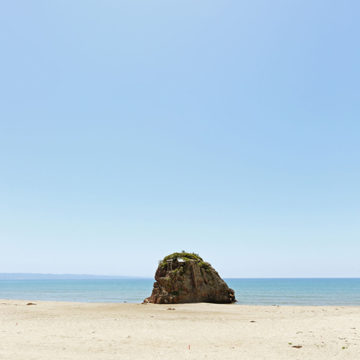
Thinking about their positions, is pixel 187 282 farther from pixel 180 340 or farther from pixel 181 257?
pixel 180 340

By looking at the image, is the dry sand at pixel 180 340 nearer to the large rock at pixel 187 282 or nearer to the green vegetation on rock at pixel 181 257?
the large rock at pixel 187 282

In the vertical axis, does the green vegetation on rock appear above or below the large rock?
above

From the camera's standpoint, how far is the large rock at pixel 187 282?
34.9 m

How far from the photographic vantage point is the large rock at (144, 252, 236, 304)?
1375 inches

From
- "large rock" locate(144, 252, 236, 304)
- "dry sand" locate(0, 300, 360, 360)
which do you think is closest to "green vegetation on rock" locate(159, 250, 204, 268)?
"large rock" locate(144, 252, 236, 304)

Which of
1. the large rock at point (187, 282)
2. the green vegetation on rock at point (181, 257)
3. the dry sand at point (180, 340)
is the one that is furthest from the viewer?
the green vegetation on rock at point (181, 257)

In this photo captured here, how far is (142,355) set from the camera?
11930mm

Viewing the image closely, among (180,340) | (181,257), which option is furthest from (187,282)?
(180,340)

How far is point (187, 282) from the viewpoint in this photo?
3553cm

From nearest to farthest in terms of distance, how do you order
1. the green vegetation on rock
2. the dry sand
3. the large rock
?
the dry sand, the large rock, the green vegetation on rock

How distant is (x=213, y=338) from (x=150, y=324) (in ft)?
19.9

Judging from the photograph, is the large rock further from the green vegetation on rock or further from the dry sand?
the dry sand

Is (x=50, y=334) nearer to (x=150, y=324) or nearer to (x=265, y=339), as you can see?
(x=150, y=324)

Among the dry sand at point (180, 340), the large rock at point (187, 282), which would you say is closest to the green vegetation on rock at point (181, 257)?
the large rock at point (187, 282)
